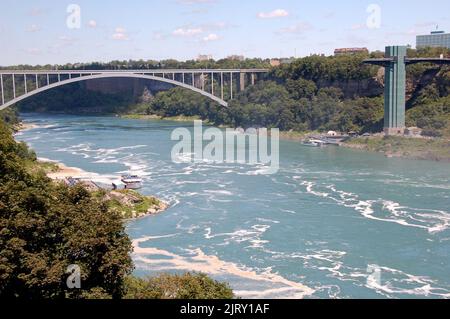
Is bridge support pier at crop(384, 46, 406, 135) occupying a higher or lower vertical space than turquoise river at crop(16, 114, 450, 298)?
A: higher

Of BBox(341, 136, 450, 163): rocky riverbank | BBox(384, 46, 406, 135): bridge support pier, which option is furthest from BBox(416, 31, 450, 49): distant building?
BBox(341, 136, 450, 163): rocky riverbank

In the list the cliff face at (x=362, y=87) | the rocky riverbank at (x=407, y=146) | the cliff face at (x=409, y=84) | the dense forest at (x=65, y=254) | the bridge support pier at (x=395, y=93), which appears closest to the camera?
the dense forest at (x=65, y=254)

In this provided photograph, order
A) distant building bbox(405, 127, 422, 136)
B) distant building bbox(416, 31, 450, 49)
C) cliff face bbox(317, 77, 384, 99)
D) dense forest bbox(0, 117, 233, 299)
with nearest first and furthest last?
1. dense forest bbox(0, 117, 233, 299)
2. distant building bbox(405, 127, 422, 136)
3. cliff face bbox(317, 77, 384, 99)
4. distant building bbox(416, 31, 450, 49)

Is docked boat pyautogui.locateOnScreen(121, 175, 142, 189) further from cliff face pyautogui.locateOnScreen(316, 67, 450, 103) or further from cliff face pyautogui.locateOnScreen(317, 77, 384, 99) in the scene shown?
cliff face pyautogui.locateOnScreen(317, 77, 384, 99)

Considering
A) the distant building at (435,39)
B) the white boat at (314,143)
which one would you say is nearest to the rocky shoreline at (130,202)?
the white boat at (314,143)

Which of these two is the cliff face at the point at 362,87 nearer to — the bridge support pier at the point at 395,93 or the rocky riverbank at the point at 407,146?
the bridge support pier at the point at 395,93

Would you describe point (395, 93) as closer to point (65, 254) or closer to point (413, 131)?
point (413, 131)

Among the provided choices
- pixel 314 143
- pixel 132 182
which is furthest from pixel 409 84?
pixel 132 182
